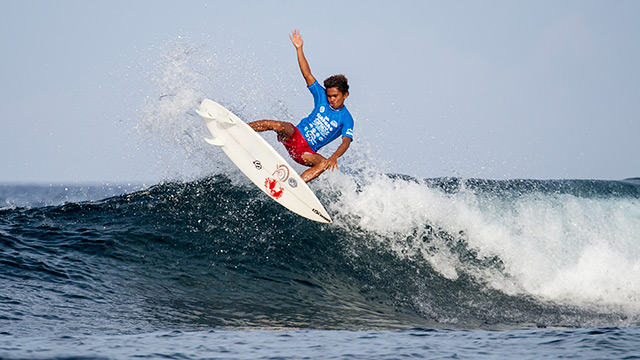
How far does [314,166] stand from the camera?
8.00m

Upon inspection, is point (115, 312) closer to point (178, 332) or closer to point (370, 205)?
point (178, 332)

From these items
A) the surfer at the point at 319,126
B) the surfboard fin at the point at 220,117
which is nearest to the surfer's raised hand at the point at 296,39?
the surfer at the point at 319,126

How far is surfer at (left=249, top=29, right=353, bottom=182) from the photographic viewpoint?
7.66m

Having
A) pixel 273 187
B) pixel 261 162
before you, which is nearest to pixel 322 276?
pixel 273 187

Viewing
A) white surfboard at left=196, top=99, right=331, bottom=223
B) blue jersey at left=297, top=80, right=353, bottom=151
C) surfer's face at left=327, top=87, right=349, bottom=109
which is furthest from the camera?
white surfboard at left=196, top=99, right=331, bottom=223

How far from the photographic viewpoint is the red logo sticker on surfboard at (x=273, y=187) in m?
8.00

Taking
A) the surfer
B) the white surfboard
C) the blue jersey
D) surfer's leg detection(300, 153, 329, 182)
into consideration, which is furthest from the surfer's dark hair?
the white surfboard

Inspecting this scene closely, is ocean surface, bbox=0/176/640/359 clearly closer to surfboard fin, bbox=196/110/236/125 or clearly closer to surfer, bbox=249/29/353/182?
surfer, bbox=249/29/353/182

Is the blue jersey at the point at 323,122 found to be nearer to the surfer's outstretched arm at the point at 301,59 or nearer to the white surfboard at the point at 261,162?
the surfer's outstretched arm at the point at 301,59

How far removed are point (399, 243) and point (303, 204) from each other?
1591mm

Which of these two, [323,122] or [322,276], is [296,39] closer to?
[323,122]

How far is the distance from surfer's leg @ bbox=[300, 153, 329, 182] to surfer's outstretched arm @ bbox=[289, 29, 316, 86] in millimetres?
1017

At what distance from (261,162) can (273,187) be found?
392 mm

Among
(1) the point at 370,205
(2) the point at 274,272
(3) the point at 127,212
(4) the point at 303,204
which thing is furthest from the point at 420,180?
(3) the point at 127,212
